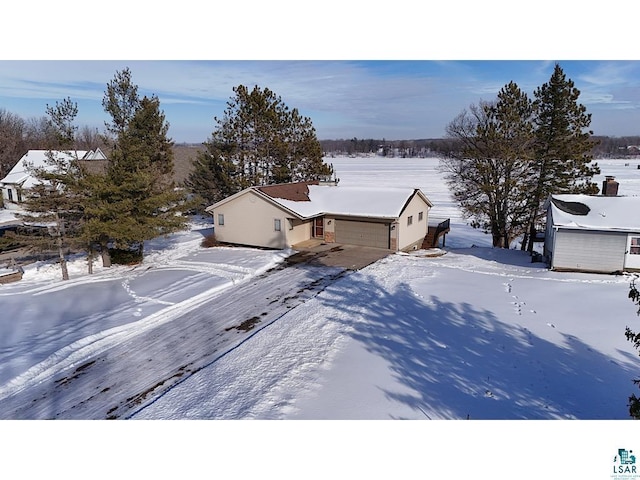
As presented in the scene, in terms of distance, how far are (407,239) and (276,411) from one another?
16676mm

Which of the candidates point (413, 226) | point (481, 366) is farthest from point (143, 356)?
point (413, 226)

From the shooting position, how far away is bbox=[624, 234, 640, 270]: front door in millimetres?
18078

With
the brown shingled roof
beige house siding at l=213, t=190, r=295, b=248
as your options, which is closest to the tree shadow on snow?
beige house siding at l=213, t=190, r=295, b=248

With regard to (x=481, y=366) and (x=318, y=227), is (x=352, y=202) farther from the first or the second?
(x=481, y=366)

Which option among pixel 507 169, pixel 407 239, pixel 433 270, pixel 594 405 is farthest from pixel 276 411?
pixel 507 169

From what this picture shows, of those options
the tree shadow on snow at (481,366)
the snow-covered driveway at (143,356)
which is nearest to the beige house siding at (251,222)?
the snow-covered driveway at (143,356)

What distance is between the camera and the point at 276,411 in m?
7.64

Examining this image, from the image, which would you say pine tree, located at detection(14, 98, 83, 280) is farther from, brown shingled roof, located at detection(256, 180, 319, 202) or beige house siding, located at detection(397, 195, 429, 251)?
beige house siding, located at detection(397, 195, 429, 251)

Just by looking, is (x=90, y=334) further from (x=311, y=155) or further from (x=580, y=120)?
(x=580, y=120)

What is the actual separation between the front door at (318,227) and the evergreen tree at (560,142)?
39.1 feet

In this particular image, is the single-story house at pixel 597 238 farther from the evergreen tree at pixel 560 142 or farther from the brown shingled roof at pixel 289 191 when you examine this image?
the brown shingled roof at pixel 289 191

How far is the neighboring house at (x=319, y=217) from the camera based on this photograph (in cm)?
2191

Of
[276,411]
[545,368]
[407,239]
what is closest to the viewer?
[276,411]
